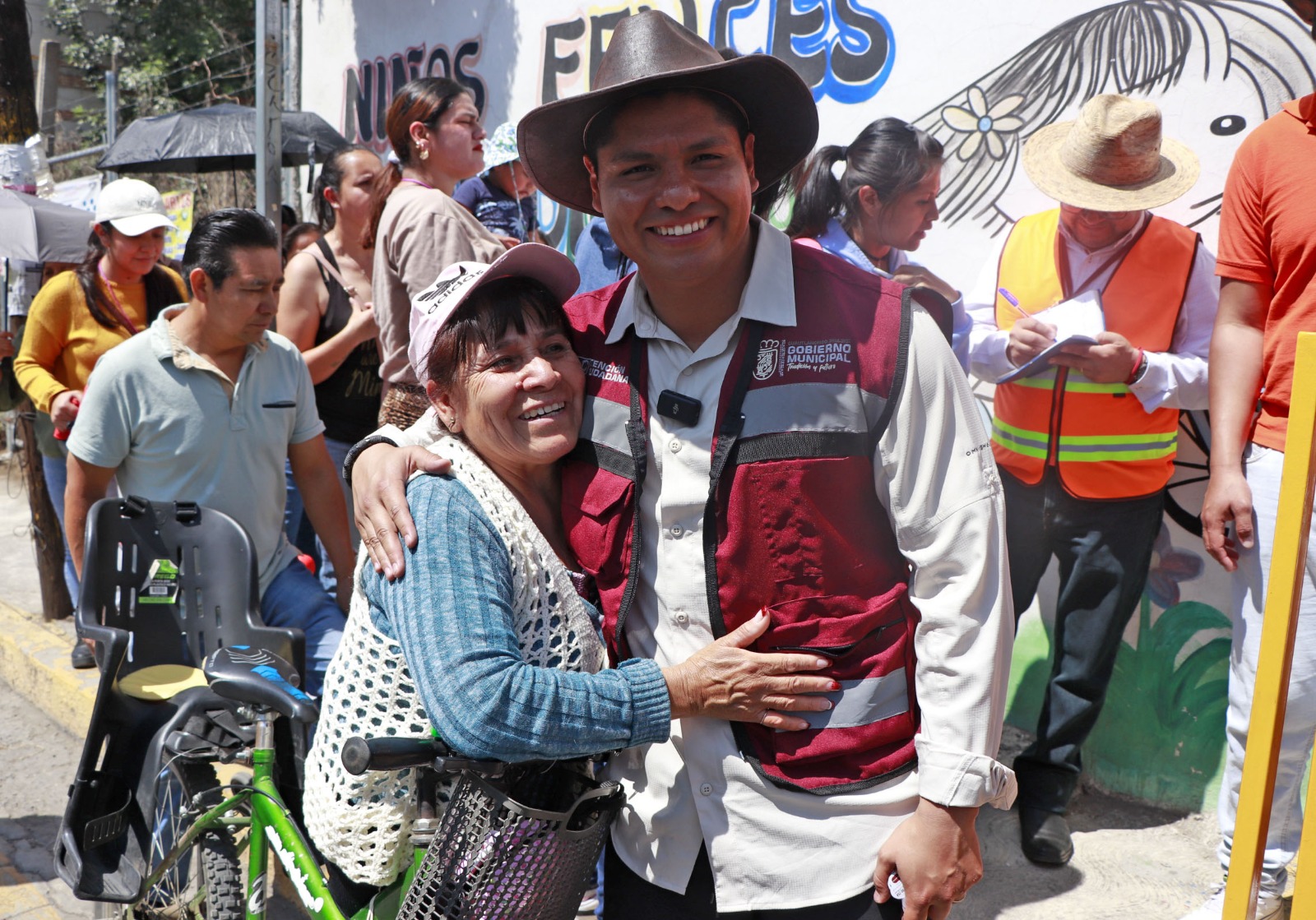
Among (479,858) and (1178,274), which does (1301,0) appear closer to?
(1178,274)

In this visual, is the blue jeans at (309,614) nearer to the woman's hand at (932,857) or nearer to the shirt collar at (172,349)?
the shirt collar at (172,349)

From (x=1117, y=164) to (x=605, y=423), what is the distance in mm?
2191

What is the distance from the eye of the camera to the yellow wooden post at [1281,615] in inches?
50.5

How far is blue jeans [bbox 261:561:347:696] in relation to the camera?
324cm

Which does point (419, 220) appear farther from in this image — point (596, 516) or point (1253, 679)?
point (1253, 679)

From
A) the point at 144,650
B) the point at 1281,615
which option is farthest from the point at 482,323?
the point at 144,650

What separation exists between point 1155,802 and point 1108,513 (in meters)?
1.00

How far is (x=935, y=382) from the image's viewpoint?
166 centimetres

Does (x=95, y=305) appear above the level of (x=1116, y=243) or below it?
below

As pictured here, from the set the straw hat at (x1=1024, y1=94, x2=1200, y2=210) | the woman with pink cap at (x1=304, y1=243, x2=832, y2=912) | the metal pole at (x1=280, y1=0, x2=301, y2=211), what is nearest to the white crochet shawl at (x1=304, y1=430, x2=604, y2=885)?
the woman with pink cap at (x1=304, y1=243, x2=832, y2=912)

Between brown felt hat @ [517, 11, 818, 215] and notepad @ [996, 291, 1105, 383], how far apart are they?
5.09 ft

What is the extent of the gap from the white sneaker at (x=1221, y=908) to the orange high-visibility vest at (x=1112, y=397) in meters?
1.13

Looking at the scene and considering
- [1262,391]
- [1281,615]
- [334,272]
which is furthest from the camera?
[334,272]

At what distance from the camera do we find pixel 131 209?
192 inches
